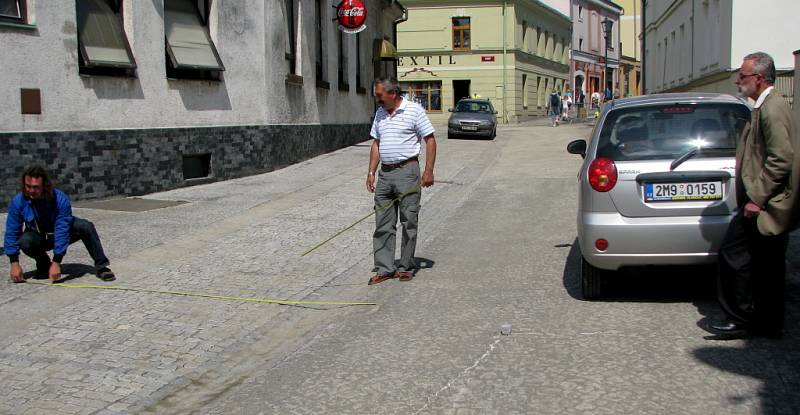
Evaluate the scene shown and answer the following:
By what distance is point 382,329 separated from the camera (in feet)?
20.7

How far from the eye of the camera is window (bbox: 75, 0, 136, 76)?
1310cm

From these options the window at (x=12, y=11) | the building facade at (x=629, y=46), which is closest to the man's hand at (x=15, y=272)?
the window at (x=12, y=11)

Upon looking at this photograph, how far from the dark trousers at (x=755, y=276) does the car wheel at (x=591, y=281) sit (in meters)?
1.25

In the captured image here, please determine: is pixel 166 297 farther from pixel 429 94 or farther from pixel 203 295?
pixel 429 94

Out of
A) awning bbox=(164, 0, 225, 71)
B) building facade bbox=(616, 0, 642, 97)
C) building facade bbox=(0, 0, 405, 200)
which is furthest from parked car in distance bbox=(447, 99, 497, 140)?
building facade bbox=(616, 0, 642, 97)

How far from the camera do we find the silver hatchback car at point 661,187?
249 inches

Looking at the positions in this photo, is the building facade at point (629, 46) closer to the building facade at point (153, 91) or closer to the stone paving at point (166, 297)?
the building facade at point (153, 91)

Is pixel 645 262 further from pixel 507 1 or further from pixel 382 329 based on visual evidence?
pixel 507 1

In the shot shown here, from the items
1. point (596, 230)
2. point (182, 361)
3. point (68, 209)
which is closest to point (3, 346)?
point (182, 361)

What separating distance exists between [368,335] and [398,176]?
2.23 m

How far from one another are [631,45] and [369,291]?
81738mm

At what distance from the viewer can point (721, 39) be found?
76.4 feet

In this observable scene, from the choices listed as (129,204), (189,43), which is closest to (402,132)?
(129,204)

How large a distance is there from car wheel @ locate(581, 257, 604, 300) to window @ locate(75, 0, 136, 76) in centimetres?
908
